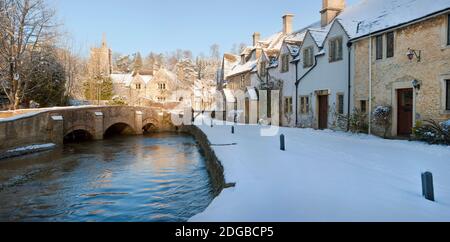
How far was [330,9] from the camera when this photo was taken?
81.9 feet

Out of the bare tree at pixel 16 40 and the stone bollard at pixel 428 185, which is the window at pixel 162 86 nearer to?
the bare tree at pixel 16 40

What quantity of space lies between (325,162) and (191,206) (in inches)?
166

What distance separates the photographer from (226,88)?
41.1m

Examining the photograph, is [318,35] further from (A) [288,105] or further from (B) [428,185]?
(B) [428,185]

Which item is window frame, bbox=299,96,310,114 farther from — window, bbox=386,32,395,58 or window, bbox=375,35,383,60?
window, bbox=386,32,395,58

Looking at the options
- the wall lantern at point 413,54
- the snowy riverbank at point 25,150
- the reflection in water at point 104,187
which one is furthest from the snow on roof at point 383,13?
the snowy riverbank at point 25,150

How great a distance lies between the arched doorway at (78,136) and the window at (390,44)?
75.1 feet

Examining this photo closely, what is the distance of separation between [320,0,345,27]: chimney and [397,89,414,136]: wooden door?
11147 millimetres

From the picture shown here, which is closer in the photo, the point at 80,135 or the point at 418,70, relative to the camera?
the point at 418,70

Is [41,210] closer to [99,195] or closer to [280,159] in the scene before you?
[99,195]

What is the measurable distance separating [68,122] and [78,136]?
5.09m

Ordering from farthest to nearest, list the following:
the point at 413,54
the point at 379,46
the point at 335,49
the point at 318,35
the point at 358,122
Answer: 1. the point at 318,35
2. the point at 335,49
3. the point at 358,122
4. the point at 379,46
5. the point at 413,54

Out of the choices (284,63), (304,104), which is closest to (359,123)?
(304,104)

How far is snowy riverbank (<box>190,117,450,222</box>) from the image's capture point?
5578 mm
